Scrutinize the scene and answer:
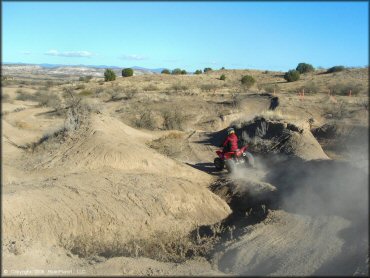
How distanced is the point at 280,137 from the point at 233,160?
4.54m

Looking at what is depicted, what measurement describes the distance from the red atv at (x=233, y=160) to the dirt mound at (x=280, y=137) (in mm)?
1986

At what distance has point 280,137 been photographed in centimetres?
1938

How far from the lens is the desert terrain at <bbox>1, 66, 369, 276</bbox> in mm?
7555

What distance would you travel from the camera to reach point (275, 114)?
2486cm

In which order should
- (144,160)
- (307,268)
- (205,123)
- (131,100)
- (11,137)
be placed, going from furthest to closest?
1. (131,100)
2. (205,123)
3. (11,137)
4. (144,160)
5. (307,268)

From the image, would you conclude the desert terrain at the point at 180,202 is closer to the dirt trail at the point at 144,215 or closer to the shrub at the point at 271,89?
the dirt trail at the point at 144,215

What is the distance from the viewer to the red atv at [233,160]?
15.5 meters

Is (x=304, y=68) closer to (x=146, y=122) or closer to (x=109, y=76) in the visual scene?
(x=109, y=76)

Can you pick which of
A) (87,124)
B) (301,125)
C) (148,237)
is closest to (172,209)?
(148,237)

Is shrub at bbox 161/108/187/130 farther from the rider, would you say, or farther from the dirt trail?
the rider

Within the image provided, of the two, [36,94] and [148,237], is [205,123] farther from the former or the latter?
[148,237]

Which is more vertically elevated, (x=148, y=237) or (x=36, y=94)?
(x=36, y=94)

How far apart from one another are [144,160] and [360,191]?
949cm

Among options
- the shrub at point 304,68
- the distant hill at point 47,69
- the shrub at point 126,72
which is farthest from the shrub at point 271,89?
the shrub at point 126,72
